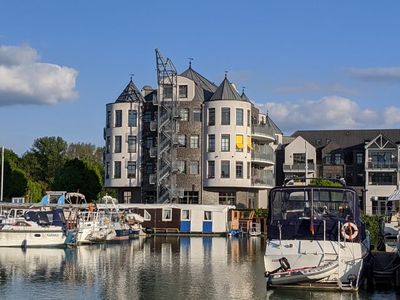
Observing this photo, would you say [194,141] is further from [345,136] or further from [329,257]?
[329,257]

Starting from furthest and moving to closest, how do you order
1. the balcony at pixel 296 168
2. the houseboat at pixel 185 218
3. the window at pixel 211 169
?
1. the balcony at pixel 296 168
2. the window at pixel 211 169
3. the houseboat at pixel 185 218

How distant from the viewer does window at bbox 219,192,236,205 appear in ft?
289

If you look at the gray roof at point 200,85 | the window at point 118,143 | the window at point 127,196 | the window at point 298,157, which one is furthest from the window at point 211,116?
the window at point 298,157

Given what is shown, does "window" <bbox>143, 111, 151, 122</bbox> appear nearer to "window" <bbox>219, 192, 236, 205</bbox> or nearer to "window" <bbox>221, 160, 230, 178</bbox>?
"window" <bbox>221, 160, 230, 178</bbox>

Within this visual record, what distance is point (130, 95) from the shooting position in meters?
91.9

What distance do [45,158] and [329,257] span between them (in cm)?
10857

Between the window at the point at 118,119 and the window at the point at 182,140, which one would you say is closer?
the window at the point at 182,140

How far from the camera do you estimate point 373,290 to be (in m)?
31.6

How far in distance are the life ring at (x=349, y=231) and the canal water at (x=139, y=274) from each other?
7.87ft

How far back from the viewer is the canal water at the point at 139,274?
30.3 metres

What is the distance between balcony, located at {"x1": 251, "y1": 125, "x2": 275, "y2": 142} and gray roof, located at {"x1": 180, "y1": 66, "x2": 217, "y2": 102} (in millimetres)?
7150

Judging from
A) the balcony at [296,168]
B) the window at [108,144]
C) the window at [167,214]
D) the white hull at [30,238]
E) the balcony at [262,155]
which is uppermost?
the window at [108,144]

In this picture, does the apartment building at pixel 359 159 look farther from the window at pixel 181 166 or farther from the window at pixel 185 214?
the window at pixel 185 214

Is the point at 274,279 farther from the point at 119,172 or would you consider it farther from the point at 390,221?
the point at 119,172
